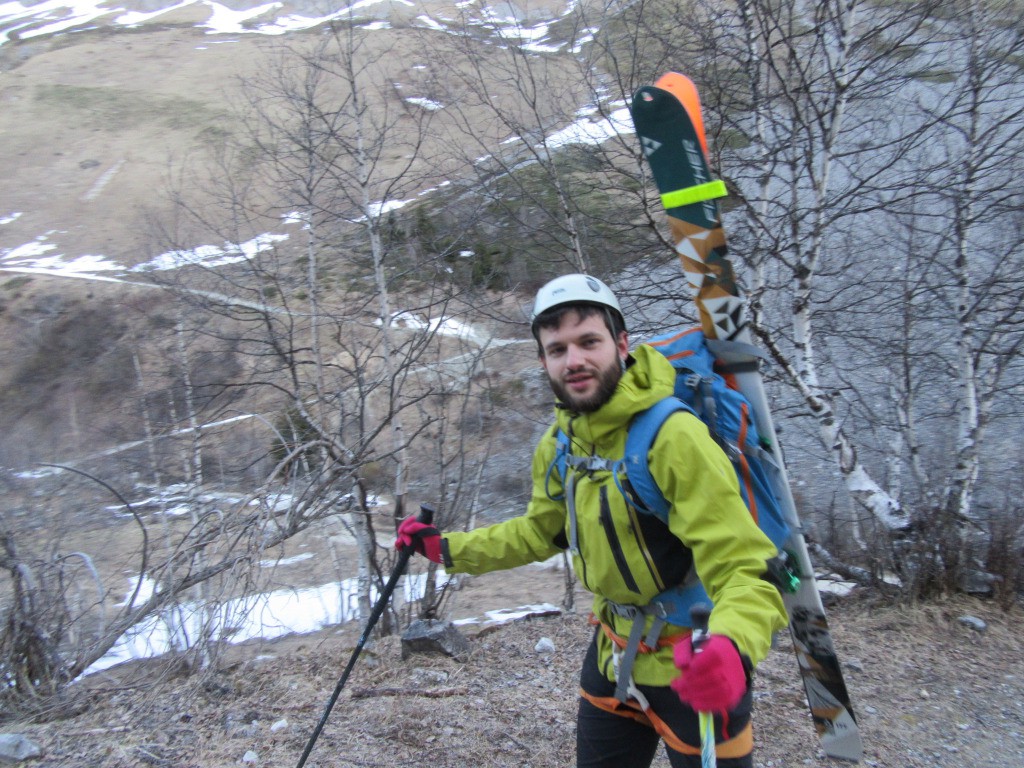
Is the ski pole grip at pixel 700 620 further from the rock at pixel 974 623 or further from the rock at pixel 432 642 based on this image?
the rock at pixel 974 623

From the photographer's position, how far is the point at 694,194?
2828 millimetres

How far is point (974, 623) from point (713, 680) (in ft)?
16.2

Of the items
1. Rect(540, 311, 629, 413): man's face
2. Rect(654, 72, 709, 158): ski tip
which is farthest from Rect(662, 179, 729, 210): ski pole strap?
Rect(540, 311, 629, 413): man's face

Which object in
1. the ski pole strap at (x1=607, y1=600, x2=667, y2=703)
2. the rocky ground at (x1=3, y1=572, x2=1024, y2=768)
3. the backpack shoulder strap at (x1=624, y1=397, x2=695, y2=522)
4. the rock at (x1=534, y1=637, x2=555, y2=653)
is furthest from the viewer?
→ the rock at (x1=534, y1=637, x2=555, y2=653)

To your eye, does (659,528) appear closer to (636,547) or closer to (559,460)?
(636,547)

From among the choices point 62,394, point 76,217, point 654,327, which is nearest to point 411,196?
point 654,327

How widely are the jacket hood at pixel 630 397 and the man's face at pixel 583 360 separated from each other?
1.3 inches

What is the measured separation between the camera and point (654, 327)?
7750mm

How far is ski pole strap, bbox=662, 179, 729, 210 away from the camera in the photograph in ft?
9.11

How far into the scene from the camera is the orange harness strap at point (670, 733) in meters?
2.02

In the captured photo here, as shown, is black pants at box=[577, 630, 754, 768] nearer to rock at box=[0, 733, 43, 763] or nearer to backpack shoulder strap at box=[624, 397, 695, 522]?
backpack shoulder strap at box=[624, 397, 695, 522]

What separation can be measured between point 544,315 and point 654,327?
5.72 metres

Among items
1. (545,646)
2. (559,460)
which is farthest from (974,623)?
(559,460)

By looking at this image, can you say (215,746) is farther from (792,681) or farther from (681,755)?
(792,681)
